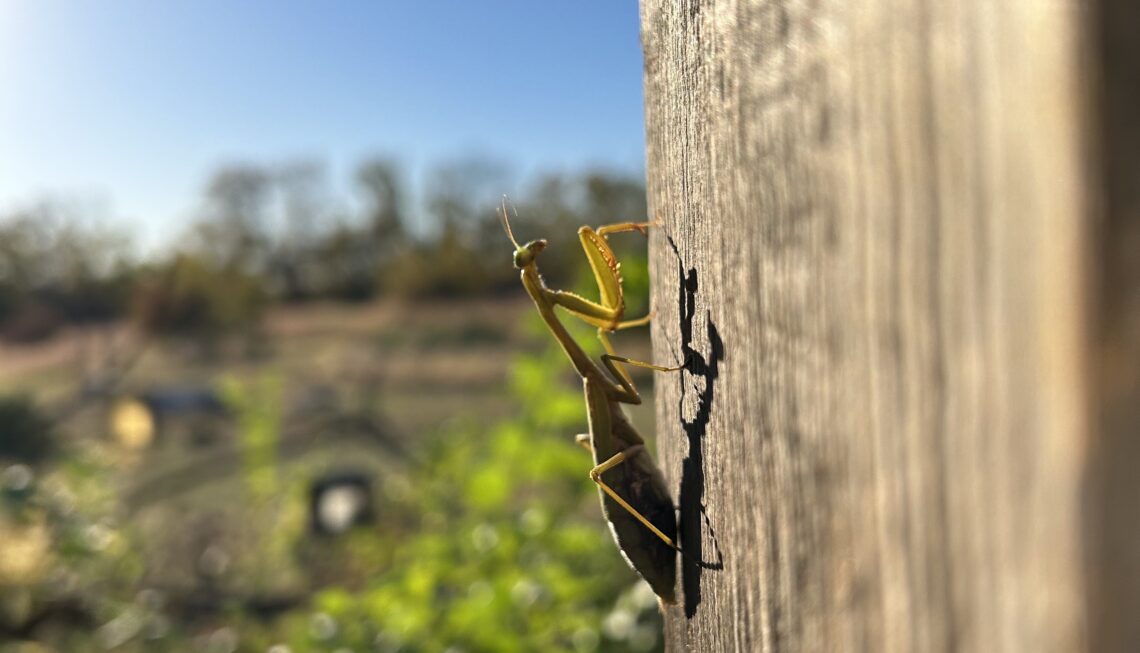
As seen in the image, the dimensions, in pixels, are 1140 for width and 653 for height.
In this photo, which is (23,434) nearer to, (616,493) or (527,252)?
(527,252)

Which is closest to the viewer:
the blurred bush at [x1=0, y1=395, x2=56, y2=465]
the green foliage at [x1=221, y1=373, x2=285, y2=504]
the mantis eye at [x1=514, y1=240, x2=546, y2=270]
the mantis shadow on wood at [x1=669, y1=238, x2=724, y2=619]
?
the mantis shadow on wood at [x1=669, y1=238, x2=724, y2=619]

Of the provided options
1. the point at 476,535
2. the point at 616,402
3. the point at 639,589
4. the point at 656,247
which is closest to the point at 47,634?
the point at 476,535

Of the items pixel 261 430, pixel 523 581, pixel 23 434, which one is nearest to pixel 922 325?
pixel 523 581

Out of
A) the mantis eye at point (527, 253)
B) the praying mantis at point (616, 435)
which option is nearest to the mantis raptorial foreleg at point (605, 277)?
the praying mantis at point (616, 435)

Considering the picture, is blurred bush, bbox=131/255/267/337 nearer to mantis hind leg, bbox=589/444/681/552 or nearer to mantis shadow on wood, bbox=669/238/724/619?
mantis hind leg, bbox=589/444/681/552

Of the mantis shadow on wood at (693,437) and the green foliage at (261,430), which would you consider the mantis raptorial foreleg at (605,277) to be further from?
the green foliage at (261,430)

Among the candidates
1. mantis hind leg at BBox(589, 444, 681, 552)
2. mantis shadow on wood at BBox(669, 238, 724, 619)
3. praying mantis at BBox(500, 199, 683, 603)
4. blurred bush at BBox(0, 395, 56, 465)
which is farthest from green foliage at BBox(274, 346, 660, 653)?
blurred bush at BBox(0, 395, 56, 465)
